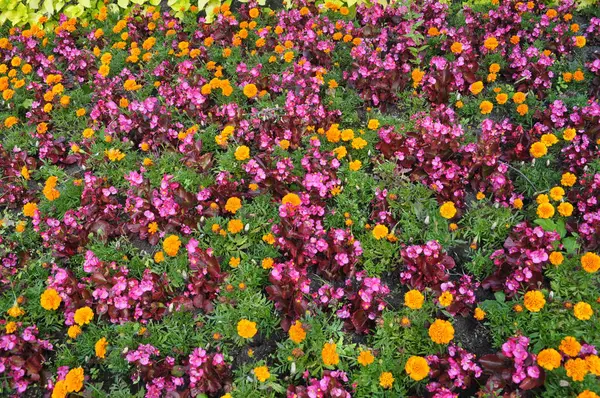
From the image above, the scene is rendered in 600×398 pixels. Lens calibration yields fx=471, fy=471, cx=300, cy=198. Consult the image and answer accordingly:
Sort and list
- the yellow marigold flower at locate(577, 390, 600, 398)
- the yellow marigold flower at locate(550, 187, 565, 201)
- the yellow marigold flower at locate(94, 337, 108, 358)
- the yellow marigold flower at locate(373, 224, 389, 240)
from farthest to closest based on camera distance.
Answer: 1. the yellow marigold flower at locate(373, 224, 389, 240)
2. the yellow marigold flower at locate(550, 187, 565, 201)
3. the yellow marigold flower at locate(94, 337, 108, 358)
4. the yellow marigold flower at locate(577, 390, 600, 398)

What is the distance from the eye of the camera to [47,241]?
3.76 meters

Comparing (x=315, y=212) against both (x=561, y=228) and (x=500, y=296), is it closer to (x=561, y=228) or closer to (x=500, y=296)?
(x=500, y=296)

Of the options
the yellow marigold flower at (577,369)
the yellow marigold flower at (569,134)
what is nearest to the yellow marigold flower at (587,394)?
the yellow marigold flower at (577,369)

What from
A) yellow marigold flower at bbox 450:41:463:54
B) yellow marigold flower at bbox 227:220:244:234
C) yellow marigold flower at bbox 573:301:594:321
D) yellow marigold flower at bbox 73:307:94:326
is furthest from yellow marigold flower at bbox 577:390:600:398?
yellow marigold flower at bbox 450:41:463:54

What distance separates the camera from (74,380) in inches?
106

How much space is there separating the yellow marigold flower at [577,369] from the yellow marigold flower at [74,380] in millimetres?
2673

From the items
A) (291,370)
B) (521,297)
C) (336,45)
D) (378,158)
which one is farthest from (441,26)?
(291,370)

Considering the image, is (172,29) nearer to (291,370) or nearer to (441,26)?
(441,26)

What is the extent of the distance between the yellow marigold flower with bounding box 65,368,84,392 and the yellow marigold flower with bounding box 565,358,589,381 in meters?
2.67

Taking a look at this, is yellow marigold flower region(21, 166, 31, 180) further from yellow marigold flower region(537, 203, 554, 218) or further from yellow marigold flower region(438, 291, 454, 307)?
yellow marigold flower region(537, 203, 554, 218)

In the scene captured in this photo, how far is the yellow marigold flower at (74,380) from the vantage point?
8.82 ft

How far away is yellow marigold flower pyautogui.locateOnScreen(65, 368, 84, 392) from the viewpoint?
2.69 meters

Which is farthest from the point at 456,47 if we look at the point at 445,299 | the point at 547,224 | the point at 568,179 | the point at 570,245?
the point at 445,299

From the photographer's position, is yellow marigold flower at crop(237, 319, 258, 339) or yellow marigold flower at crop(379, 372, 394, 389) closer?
yellow marigold flower at crop(379, 372, 394, 389)
